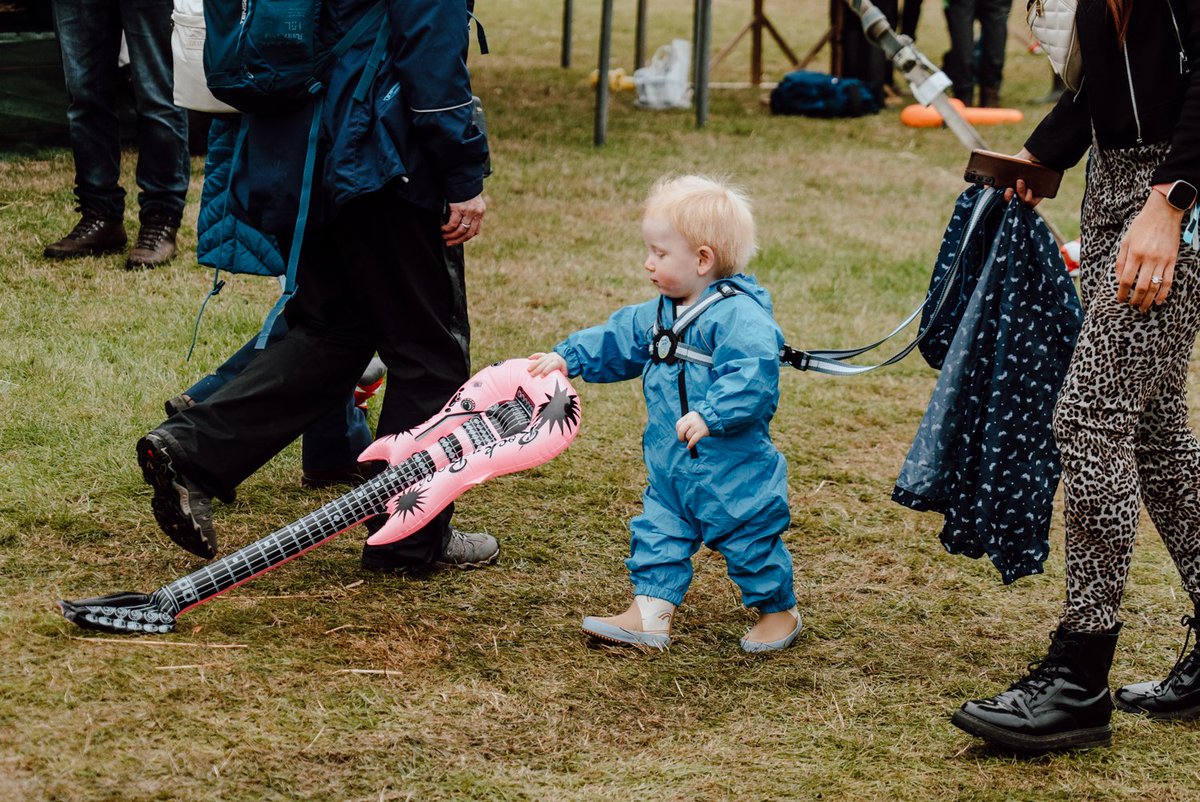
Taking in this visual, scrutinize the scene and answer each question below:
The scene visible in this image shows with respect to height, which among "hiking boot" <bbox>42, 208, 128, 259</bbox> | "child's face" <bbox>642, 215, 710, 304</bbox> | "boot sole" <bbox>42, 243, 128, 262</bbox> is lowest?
"boot sole" <bbox>42, 243, 128, 262</bbox>

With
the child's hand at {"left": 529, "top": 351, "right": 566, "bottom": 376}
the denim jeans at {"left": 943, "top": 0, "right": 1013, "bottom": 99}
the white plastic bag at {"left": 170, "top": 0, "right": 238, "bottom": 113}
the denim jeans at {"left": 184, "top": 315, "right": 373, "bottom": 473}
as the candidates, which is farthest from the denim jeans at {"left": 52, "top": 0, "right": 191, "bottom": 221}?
the denim jeans at {"left": 943, "top": 0, "right": 1013, "bottom": 99}

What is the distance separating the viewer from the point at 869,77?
38.9ft

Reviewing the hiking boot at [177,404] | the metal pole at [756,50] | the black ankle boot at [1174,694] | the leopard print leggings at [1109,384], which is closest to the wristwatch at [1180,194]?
the leopard print leggings at [1109,384]

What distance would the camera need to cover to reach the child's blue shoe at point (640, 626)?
10.7 ft

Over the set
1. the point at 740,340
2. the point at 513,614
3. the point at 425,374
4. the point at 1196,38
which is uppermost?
the point at 1196,38

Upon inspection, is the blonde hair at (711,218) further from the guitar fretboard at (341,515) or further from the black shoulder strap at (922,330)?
the guitar fretboard at (341,515)

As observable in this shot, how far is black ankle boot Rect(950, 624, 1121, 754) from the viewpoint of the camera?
2.84m

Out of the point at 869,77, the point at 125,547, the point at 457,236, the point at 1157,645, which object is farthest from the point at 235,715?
the point at 869,77

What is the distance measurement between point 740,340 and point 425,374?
85 centimetres

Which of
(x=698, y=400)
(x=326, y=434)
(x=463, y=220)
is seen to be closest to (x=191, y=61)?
(x=463, y=220)

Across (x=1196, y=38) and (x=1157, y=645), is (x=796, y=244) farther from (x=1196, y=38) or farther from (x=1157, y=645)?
(x=1196, y=38)

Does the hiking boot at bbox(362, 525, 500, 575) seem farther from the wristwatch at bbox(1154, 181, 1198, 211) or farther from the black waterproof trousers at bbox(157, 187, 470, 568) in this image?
the wristwatch at bbox(1154, 181, 1198, 211)

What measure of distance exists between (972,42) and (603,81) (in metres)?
3.84

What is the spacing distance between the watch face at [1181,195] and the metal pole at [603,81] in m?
6.76
